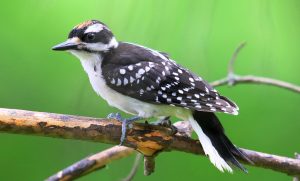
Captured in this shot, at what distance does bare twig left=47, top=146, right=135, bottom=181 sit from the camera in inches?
83.4

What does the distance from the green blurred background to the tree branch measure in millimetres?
168

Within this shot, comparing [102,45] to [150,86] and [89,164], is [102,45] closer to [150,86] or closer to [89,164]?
[150,86]

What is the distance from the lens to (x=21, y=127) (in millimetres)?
1804

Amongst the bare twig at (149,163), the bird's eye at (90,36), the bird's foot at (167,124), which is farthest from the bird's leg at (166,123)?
the bird's eye at (90,36)

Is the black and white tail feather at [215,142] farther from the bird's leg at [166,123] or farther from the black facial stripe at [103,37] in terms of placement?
the black facial stripe at [103,37]

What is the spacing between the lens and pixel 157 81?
2.10 m

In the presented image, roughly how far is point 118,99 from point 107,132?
26cm

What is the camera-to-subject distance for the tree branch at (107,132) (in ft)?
5.93

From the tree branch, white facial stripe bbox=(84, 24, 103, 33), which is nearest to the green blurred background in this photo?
white facial stripe bbox=(84, 24, 103, 33)

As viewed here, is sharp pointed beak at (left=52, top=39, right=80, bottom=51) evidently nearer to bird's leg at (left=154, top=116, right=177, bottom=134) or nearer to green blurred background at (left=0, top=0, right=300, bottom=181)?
green blurred background at (left=0, top=0, right=300, bottom=181)

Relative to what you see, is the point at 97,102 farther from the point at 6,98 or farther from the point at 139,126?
the point at 139,126

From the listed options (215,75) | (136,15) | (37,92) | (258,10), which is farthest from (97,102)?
(258,10)

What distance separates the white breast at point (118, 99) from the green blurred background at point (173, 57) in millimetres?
102

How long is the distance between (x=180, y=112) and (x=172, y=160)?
0.75 meters
